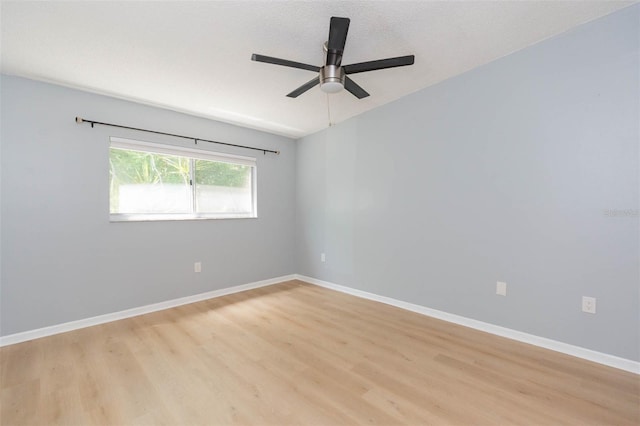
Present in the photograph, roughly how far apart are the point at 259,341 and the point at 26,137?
2.76 meters

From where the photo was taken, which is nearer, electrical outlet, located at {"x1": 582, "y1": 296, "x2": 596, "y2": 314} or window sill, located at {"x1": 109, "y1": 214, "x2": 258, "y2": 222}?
electrical outlet, located at {"x1": 582, "y1": 296, "x2": 596, "y2": 314}

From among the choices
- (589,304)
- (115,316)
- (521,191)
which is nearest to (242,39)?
(521,191)

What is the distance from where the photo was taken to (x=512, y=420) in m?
1.40

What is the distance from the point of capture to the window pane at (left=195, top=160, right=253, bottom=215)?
357 centimetres

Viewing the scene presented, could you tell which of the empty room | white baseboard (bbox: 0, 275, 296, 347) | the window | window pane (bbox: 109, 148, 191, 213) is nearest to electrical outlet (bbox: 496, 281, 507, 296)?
the empty room

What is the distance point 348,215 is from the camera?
370 centimetres

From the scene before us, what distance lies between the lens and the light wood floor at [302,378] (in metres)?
1.46

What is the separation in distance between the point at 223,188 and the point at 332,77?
97.6 inches

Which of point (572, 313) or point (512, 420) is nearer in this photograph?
point (512, 420)

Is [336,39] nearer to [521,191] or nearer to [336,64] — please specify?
[336,64]

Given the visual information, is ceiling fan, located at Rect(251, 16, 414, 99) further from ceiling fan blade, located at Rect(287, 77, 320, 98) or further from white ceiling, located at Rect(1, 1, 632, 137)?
white ceiling, located at Rect(1, 1, 632, 137)

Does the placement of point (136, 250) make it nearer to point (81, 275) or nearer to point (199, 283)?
point (81, 275)

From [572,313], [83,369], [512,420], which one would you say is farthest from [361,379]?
[83,369]

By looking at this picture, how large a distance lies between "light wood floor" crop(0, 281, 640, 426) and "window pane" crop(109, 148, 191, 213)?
4.23ft
